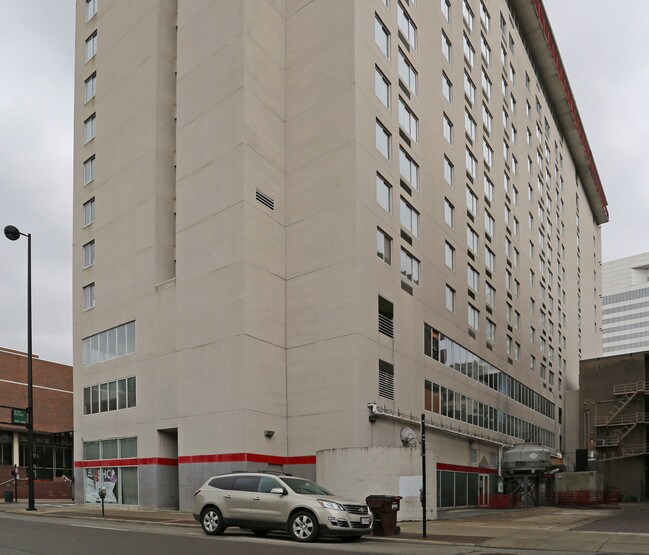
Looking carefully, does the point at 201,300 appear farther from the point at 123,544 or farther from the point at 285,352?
the point at 123,544

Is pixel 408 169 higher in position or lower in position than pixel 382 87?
lower

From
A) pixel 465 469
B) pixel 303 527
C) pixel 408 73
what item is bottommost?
pixel 465 469

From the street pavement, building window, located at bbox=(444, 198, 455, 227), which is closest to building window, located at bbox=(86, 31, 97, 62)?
building window, located at bbox=(444, 198, 455, 227)

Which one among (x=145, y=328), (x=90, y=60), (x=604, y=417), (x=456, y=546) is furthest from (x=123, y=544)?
(x=604, y=417)

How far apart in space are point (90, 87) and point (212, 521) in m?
33.9

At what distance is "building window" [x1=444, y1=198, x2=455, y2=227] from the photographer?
1798 inches

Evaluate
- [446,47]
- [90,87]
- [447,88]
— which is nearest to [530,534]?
[447,88]

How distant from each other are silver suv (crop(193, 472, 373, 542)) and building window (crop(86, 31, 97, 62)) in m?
34.4

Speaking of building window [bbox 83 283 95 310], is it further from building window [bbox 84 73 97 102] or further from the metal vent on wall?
the metal vent on wall

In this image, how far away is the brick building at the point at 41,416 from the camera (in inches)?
2466

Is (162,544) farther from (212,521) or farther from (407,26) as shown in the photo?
(407,26)

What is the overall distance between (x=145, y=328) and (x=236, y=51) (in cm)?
1445

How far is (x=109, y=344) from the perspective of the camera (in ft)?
138

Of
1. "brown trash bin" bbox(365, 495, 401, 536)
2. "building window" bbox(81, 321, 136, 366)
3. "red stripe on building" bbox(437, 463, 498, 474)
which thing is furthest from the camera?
"red stripe on building" bbox(437, 463, 498, 474)
